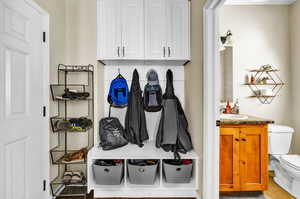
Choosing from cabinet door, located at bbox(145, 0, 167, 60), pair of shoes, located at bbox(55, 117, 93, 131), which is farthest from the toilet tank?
pair of shoes, located at bbox(55, 117, 93, 131)

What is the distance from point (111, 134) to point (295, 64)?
9.76 feet

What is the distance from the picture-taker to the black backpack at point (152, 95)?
96.7 inches

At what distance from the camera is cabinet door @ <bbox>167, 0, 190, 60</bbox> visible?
7.41 ft

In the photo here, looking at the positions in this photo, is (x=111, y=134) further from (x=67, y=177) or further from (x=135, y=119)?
(x=67, y=177)

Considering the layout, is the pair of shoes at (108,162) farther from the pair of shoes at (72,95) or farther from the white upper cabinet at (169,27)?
the white upper cabinet at (169,27)

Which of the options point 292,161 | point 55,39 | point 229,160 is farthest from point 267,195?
point 55,39

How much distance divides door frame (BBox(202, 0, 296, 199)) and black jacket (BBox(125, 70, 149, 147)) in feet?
2.78

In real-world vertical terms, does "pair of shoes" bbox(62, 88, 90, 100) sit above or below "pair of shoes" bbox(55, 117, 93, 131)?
above

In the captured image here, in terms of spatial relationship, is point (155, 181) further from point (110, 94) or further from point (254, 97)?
point (254, 97)

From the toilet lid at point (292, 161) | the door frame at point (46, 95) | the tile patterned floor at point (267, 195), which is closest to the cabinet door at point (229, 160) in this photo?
the tile patterned floor at point (267, 195)

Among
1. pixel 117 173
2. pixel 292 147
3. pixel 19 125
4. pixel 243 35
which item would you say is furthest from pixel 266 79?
pixel 19 125

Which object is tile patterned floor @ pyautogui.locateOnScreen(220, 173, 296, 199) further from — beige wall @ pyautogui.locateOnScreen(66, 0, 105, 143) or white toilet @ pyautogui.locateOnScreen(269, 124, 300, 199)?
beige wall @ pyautogui.locateOnScreen(66, 0, 105, 143)

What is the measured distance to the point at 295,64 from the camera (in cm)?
290

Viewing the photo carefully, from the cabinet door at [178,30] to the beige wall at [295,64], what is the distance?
1.90m
